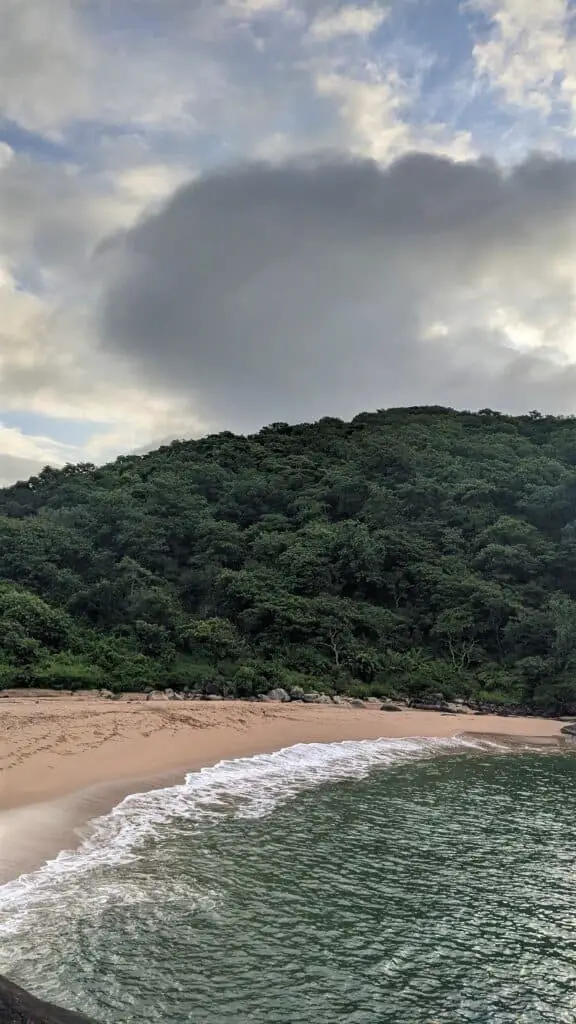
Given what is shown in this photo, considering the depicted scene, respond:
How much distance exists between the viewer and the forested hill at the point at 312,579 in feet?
112

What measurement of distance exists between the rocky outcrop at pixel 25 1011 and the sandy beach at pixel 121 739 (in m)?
4.96

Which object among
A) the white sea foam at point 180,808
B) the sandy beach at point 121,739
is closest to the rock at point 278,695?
the sandy beach at point 121,739

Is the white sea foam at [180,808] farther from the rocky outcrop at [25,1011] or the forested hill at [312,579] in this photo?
the forested hill at [312,579]

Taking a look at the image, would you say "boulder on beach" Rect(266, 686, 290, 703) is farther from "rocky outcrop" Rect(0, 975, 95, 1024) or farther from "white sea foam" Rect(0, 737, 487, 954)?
"rocky outcrop" Rect(0, 975, 95, 1024)

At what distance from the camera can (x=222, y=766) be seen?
747 inches

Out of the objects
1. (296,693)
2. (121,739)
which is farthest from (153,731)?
(296,693)

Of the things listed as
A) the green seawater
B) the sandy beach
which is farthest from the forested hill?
the green seawater

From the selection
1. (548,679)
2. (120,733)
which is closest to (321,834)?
(120,733)

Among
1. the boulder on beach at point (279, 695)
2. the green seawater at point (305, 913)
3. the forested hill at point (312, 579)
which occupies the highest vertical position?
the forested hill at point (312, 579)

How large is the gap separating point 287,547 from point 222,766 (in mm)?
30023

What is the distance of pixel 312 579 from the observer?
1715 inches

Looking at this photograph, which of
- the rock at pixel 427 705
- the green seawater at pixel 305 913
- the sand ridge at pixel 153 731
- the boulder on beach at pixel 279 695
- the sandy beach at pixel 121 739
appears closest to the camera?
the green seawater at pixel 305 913

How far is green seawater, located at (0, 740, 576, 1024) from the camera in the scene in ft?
23.9

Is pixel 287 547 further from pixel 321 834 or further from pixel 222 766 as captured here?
pixel 321 834
